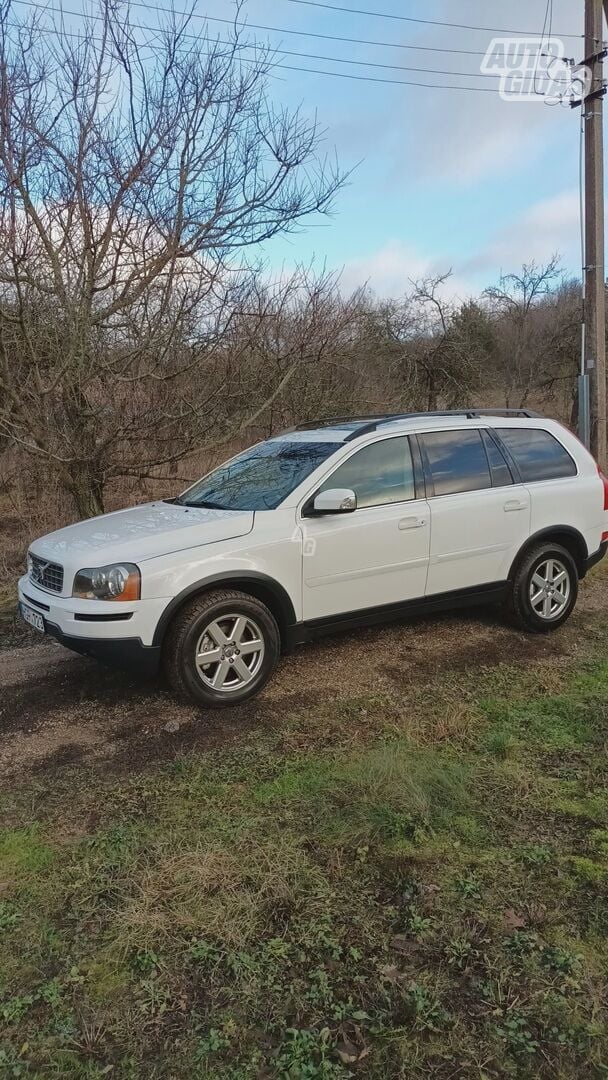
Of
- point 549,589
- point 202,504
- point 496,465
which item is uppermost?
point 496,465

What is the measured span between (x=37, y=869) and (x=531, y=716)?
2.76 m

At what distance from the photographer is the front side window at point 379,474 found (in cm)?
470

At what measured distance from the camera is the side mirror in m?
4.33

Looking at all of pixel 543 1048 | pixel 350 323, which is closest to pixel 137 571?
pixel 543 1048

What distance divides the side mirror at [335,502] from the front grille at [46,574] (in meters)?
1.66

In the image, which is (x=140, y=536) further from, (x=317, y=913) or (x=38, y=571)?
(x=317, y=913)

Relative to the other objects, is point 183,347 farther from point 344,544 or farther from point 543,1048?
point 543,1048

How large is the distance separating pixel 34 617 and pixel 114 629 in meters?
0.79

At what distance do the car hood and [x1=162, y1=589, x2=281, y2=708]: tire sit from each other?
14.9 inches

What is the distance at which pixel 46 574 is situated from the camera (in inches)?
172

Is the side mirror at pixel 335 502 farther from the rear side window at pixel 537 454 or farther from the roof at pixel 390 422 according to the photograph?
the rear side window at pixel 537 454

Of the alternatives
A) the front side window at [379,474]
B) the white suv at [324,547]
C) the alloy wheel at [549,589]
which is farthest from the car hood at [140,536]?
the alloy wheel at [549,589]

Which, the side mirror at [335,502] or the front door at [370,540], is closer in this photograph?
the side mirror at [335,502]

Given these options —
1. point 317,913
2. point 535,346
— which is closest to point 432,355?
point 535,346
